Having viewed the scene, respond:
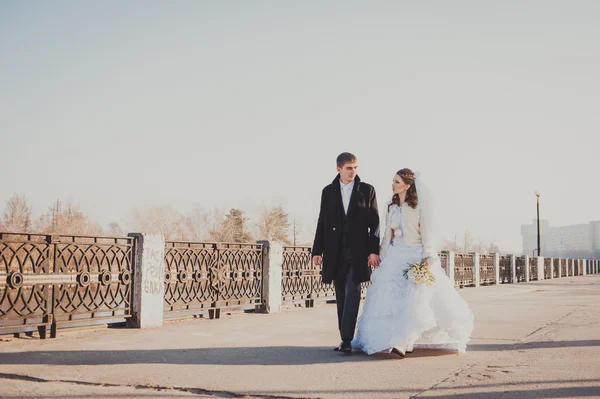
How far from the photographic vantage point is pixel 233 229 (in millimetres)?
84812

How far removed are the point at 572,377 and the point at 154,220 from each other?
74695 millimetres

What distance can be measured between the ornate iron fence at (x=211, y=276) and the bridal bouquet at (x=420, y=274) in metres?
4.82

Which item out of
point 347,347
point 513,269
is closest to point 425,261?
point 347,347

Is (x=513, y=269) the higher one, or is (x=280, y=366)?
(x=513, y=269)

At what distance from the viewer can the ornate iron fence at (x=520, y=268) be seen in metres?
35.3

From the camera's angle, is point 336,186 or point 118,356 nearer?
point 118,356

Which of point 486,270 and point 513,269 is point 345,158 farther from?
point 513,269

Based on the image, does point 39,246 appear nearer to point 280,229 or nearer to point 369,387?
point 369,387

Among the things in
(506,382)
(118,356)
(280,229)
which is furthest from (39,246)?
(280,229)

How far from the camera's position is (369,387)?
4.69 m

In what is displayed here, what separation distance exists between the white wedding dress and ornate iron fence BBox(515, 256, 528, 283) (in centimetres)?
3047

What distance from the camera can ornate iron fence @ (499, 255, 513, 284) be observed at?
1264 inches

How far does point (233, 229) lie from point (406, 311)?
79.3m

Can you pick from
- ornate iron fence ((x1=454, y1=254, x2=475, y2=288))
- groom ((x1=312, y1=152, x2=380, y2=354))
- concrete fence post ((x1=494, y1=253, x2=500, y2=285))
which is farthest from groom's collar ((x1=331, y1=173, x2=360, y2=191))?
concrete fence post ((x1=494, y1=253, x2=500, y2=285))
